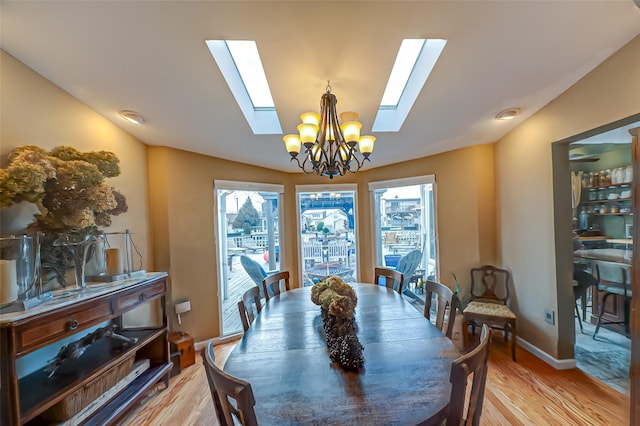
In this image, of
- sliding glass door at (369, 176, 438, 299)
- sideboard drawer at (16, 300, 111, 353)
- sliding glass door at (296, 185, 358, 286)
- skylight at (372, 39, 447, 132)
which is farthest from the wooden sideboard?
sliding glass door at (369, 176, 438, 299)

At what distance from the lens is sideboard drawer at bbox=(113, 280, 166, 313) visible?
6.10ft

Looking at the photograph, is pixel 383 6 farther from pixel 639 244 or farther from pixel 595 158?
pixel 595 158

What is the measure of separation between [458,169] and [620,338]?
2.57 m

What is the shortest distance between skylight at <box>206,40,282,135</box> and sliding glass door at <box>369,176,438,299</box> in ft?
6.30

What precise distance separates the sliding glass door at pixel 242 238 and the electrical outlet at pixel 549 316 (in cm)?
318

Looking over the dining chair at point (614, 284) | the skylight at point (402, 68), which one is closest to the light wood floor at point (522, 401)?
the dining chair at point (614, 284)

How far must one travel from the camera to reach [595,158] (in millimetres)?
3453

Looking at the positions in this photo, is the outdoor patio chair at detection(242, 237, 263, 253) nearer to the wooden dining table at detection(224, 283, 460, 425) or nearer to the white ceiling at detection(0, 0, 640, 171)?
the white ceiling at detection(0, 0, 640, 171)

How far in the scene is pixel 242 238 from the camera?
3578 mm

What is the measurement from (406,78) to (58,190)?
2.73m

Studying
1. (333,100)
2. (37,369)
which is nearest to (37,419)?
(37,369)

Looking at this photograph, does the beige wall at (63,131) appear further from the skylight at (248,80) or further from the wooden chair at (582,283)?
the wooden chair at (582,283)

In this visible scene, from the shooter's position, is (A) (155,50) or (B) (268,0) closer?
(B) (268,0)

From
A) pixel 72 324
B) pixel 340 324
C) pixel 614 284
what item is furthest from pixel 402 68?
pixel 614 284
